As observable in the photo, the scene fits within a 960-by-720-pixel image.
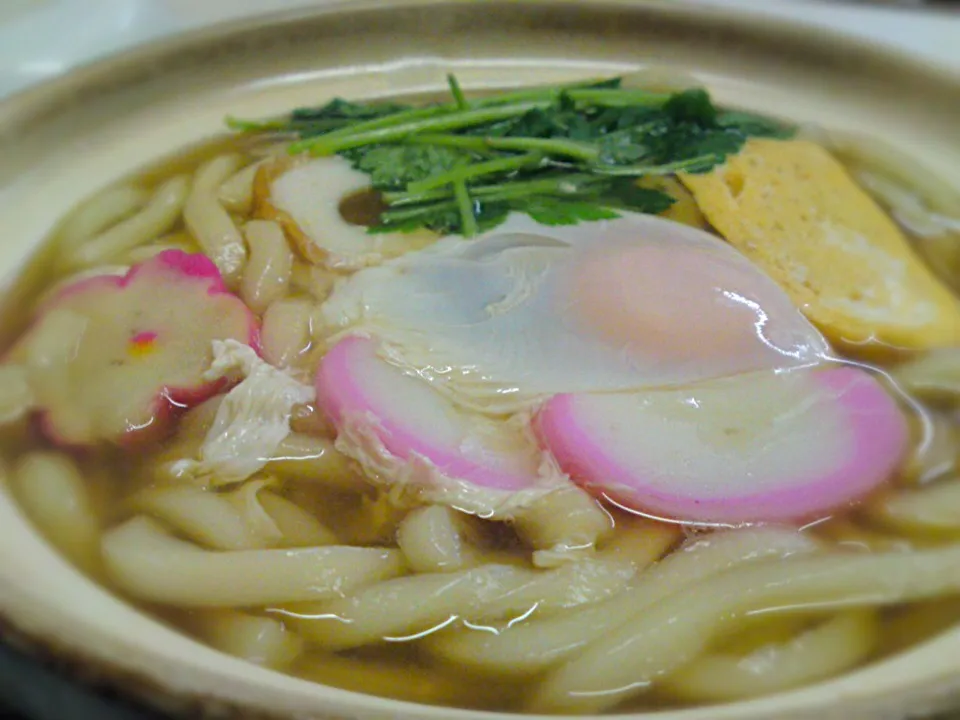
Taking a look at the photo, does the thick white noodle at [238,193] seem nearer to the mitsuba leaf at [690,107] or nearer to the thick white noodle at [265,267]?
the thick white noodle at [265,267]

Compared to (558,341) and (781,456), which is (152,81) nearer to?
(558,341)

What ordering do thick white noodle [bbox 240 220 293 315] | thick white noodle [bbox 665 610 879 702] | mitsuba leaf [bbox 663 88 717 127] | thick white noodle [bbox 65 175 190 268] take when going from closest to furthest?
thick white noodle [bbox 665 610 879 702] → thick white noodle [bbox 240 220 293 315] → thick white noodle [bbox 65 175 190 268] → mitsuba leaf [bbox 663 88 717 127]

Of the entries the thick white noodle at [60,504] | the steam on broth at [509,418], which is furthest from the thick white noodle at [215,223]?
the thick white noodle at [60,504]

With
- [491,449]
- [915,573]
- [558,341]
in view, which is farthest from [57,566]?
[915,573]

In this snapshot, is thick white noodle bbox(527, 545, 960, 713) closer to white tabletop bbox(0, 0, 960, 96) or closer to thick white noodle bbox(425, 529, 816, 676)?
thick white noodle bbox(425, 529, 816, 676)

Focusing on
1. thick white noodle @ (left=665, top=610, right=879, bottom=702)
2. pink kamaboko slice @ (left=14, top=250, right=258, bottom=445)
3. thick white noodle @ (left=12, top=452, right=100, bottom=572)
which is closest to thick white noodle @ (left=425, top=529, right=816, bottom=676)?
thick white noodle @ (left=665, top=610, right=879, bottom=702)

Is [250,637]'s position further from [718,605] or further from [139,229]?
[139,229]
